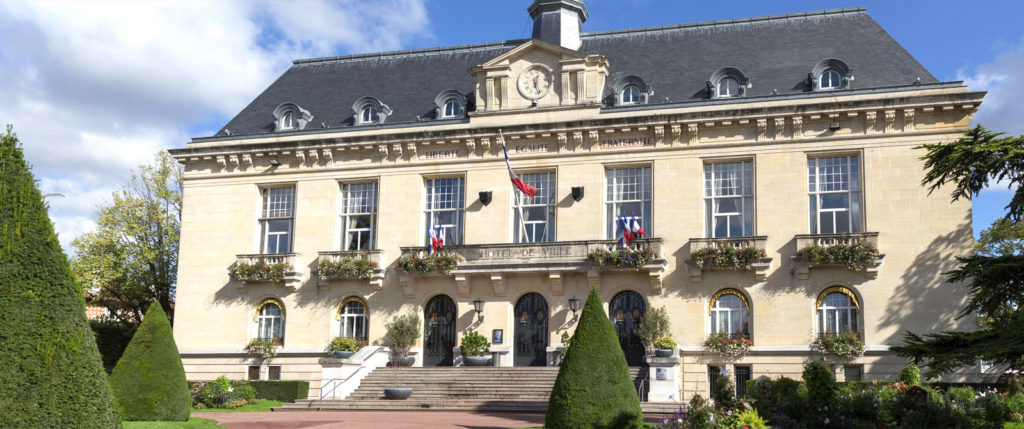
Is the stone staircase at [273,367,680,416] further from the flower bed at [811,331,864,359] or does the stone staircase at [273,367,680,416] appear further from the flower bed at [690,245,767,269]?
the flower bed at [811,331,864,359]

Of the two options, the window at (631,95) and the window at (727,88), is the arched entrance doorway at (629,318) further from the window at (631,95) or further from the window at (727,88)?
the window at (727,88)

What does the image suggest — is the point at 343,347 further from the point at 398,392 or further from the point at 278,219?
the point at 278,219

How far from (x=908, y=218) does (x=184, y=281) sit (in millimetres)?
27529

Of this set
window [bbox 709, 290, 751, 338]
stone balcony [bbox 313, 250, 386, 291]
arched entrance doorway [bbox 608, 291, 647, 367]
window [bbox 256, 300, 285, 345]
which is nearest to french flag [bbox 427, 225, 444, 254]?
stone balcony [bbox 313, 250, 386, 291]

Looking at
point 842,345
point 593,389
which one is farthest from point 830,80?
point 593,389

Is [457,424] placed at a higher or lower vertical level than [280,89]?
lower

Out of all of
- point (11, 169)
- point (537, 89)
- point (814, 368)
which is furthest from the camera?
point (537, 89)

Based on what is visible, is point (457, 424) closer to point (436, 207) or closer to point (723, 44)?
point (436, 207)

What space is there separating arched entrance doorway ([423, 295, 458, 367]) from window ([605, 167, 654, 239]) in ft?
21.9

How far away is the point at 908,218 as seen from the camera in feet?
98.0

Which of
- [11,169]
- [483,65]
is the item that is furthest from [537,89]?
[11,169]

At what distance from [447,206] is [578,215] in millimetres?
5327

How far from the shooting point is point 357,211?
36.0m

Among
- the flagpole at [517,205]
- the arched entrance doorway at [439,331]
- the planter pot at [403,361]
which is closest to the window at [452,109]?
the flagpole at [517,205]
